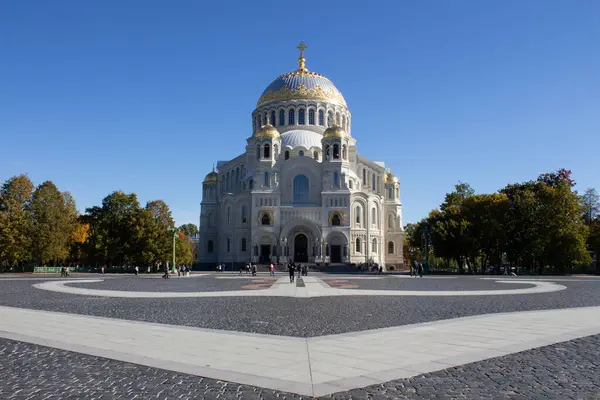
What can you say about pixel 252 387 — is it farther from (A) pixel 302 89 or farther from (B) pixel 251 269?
(A) pixel 302 89

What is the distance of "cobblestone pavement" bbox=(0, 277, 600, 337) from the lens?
507 inches

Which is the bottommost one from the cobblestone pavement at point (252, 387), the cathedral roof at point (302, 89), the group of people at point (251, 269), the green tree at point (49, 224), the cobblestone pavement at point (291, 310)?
the cobblestone pavement at point (252, 387)

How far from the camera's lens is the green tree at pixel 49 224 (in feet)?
192

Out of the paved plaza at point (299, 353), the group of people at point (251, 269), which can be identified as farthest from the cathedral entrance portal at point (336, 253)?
the paved plaza at point (299, 353)

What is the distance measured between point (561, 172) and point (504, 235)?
1394 cm

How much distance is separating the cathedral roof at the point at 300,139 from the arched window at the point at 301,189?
5.13 m

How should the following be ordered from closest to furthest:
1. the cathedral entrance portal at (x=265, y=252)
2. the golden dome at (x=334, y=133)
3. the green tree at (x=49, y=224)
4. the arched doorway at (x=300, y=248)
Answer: the green tree at (x=49, y=224) → the cathedral entrance portal at (x=265, y=252) → the arched doorway at (x=300, y=248) → the golden dome at (x=334, y=133)

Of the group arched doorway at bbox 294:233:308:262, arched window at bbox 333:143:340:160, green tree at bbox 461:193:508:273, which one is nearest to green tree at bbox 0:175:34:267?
arched doorway at bbox 294:233:308:262

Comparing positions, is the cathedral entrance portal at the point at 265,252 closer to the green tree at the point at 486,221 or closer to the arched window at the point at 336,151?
the arched window at the point at 336,151

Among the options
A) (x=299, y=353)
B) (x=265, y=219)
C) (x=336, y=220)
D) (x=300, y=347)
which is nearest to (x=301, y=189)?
(x=265, y=219)

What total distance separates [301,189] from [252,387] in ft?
206

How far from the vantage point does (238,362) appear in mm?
8328

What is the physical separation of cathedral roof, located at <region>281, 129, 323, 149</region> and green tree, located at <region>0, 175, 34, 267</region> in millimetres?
32634

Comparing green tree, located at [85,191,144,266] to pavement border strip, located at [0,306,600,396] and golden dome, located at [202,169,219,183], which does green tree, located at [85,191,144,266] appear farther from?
pavement border strip, located at [0,306,600,396]
